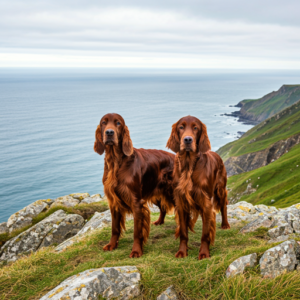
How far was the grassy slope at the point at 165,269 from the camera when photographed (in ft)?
17.2

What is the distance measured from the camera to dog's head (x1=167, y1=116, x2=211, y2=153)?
7344 millimetres

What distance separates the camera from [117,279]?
5949 millimetres

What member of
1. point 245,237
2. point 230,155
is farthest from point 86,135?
point 245,237

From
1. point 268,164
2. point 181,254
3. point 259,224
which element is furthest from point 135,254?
point 268,164

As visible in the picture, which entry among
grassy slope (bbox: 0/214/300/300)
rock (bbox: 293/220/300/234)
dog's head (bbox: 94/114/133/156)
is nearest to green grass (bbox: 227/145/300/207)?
rock (bbox: 293/220/300/234)

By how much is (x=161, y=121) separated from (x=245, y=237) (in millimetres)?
149821

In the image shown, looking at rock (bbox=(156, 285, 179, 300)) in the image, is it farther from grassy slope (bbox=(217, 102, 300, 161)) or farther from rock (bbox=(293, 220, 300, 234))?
grassy slope (bbox=(217, 102, 300, 161))

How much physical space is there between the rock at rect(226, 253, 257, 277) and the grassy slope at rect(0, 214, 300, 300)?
14 centimetres

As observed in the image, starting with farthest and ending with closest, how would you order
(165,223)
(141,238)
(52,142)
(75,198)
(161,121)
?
(161,121), (52,142), (75,198), (165,223), (141,238)

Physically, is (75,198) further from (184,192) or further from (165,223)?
(184,192)

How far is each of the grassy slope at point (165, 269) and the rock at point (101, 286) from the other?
264 mm

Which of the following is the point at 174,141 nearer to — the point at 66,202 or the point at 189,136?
the point at 189,136

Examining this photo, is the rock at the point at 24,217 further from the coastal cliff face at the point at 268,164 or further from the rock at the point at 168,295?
the coastal cliff face at the point at 268,164

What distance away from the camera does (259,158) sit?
94.1 meters
